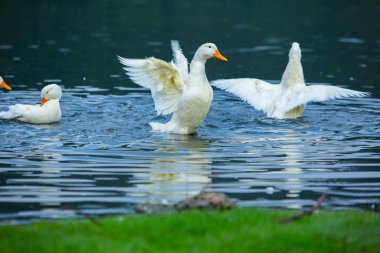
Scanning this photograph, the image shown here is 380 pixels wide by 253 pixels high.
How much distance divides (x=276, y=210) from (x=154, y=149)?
15.1 feet

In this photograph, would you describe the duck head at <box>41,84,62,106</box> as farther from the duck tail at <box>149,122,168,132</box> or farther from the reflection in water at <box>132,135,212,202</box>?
the reflection in water at <box>132,135,212,202</box>

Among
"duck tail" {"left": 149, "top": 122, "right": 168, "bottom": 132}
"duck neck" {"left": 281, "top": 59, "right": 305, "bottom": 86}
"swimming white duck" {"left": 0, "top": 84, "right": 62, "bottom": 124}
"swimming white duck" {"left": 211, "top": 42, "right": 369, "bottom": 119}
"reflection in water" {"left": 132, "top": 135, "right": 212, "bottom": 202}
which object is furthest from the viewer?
"duck neck" {"left": 281, "top": 59, "right": 305, "bottom": 86}

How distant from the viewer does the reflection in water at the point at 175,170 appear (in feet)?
35.8

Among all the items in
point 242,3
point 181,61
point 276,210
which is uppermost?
point 242,3

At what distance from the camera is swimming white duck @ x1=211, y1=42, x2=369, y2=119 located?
1706cm

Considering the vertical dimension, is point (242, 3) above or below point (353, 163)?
above

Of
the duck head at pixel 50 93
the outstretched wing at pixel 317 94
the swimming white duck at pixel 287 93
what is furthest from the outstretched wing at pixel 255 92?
the duck head at pixel 50 93

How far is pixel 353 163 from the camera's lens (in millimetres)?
13203

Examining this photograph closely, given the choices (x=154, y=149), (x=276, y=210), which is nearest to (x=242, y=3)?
(x=154, y=149)

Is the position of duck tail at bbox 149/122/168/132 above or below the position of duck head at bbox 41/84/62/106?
below

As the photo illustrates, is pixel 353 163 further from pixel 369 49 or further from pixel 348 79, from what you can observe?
pixel 369 49

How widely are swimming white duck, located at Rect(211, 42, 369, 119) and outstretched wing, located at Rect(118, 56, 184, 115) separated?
2447 millimetres

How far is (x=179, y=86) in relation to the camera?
16.0 meters

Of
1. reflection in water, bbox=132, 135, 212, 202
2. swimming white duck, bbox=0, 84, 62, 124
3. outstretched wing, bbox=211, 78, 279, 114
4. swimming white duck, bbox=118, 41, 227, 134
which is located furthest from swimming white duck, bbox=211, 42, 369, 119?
swimming white duck, bbox=0, 84, 62, 124
